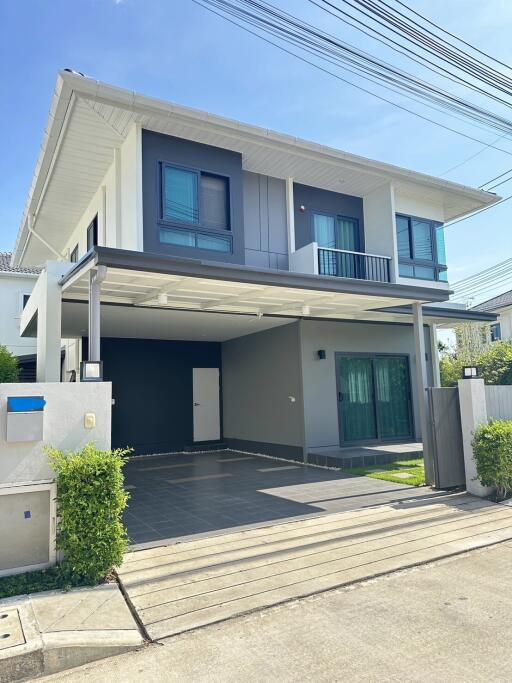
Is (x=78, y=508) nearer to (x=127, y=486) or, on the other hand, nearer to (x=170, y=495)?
(x=170, y=495)

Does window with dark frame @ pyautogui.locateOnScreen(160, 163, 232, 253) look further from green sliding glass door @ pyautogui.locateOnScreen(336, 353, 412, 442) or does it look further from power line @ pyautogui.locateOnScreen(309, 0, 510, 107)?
green sliding glass door @ pyautogui.locateOnScreen(336, 353, 412, 442)

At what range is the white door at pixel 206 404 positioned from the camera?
13297mm

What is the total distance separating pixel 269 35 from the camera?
22.1 ft

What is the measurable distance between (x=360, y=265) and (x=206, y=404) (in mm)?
5469

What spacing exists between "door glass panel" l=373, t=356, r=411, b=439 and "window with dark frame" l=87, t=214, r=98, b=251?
273 inches

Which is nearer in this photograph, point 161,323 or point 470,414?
point 470,414

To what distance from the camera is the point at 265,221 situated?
10422 millimetres

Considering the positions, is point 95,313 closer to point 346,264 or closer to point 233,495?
point 233,495

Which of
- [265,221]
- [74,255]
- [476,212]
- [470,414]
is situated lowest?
[470,414]

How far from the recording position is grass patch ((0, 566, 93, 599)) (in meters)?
3.82

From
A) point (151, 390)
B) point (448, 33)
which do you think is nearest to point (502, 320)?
point (151, 390)

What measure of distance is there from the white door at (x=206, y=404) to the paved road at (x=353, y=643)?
9.55 meters

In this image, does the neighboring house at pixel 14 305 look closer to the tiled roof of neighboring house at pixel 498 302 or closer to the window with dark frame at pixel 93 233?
the window with dark frame at pixel 93 233

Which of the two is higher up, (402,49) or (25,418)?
(402,49)
